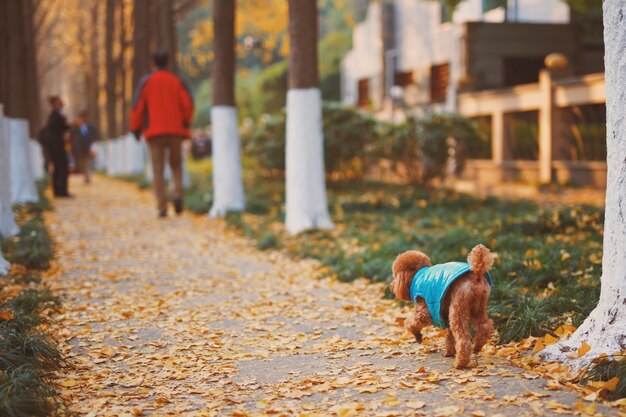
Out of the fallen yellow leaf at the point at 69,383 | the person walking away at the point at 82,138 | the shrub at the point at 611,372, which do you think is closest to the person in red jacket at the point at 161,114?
the fallen yellow leaf at the point at 69,383

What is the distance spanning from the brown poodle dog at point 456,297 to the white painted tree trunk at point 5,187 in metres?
5.73

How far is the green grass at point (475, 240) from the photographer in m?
5.62

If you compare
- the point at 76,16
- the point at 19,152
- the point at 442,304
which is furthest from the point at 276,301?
the point at 76,16

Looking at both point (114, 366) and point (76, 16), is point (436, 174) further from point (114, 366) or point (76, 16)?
point (76, 16)

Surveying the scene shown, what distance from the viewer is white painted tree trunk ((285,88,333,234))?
10492 millimetres

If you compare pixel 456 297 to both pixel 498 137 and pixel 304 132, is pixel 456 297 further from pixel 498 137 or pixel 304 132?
pixel 498 137

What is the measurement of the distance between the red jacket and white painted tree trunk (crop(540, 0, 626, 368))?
856 cm

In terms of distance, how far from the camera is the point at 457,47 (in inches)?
897

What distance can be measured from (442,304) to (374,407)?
90cm

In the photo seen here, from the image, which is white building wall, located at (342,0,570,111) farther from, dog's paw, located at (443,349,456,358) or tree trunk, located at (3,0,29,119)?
dog's paw, located at (443,349,456,358)

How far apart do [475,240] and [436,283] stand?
372 centimetres

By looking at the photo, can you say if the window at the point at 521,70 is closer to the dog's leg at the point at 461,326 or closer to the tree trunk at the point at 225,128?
the tree trunk at the point at 225,128

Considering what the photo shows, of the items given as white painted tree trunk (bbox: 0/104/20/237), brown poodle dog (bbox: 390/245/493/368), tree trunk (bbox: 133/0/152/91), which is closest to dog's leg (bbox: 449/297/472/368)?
brown poodle dog (bbox: 390/245/493/368)

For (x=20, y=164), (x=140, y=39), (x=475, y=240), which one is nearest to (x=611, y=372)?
(x=475, y=240)
